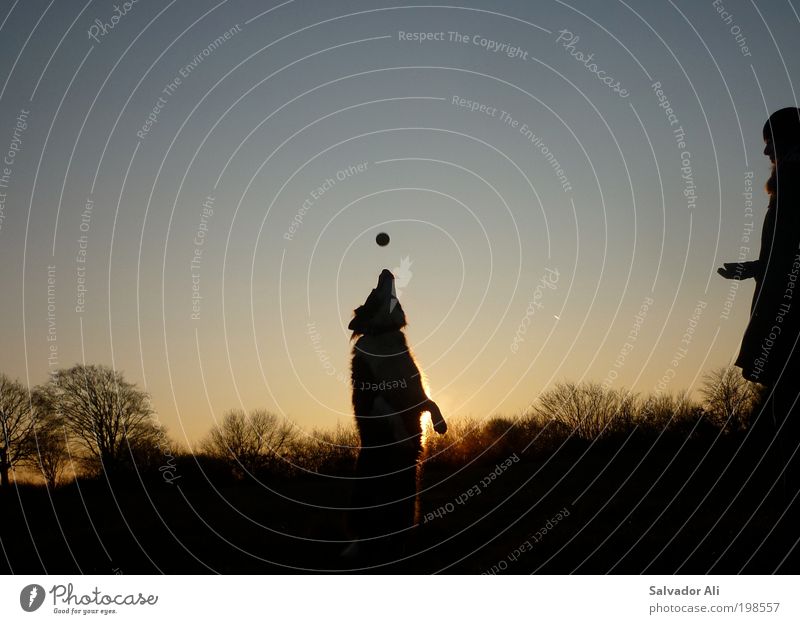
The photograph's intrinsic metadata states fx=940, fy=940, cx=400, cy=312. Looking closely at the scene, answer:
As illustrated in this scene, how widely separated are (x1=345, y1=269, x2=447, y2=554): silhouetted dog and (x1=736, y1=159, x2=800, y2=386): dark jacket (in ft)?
12.9

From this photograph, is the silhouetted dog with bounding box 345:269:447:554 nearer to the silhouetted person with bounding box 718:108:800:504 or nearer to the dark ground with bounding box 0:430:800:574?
the dark ground with bounding box 0:430:800:574

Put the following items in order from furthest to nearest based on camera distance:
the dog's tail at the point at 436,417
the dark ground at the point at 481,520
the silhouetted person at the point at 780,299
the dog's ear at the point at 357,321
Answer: the dog's ear at the point at 357,321
the dog's tail at the point at 436,417
the dark ground at the point at 481,520
the silhouetted person at the point at 780,299

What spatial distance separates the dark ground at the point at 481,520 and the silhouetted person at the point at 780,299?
3.39 feet

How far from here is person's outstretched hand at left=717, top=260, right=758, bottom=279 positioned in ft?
30.8

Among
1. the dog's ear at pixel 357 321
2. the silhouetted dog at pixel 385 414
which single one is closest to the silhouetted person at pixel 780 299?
the silhouetted dog at pixel 385 414

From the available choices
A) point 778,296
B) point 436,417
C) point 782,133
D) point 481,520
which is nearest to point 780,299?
point 778,296

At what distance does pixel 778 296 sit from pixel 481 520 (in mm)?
5635

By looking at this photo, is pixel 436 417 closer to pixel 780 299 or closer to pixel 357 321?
pixel 357 321

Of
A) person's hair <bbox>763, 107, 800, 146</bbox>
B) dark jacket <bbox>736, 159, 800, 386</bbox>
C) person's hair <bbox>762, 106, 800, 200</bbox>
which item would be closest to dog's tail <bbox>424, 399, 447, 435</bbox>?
dark jacket <bbox>736, 159, 800, 386</bbox>

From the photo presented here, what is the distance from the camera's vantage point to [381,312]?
11727 millimetres

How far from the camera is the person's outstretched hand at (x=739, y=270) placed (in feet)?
30.8

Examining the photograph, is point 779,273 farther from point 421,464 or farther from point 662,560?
point 421,464

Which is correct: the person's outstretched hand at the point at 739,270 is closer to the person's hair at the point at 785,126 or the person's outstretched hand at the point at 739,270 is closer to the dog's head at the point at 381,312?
the person's hair at the point at 785,126
